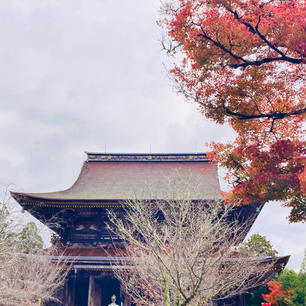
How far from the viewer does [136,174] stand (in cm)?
2111

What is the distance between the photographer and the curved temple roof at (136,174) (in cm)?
1859

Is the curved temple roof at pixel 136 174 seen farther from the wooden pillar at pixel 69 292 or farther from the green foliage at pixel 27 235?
the wooden pillar at pixel 69 292

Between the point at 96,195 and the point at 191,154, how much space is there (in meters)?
7.31

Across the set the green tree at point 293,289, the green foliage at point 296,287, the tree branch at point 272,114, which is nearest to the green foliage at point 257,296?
the green tree at point 293,289

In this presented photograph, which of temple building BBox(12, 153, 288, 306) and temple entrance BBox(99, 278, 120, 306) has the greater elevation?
temple building BBox(12, 153, 288, 306)

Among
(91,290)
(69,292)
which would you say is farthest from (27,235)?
(69,292)

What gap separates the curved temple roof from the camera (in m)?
18.6

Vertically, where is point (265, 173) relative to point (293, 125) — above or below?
below

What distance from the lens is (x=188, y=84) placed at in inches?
339

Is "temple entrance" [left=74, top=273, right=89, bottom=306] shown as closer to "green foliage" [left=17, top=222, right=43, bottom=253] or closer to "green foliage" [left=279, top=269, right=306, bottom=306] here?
"green foliage" [left=17, top=222, right=43, bottom=253]

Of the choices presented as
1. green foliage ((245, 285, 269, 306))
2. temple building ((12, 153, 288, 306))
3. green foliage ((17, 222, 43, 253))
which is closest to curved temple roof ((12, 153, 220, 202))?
temple building ((12, 153, 288, 306))

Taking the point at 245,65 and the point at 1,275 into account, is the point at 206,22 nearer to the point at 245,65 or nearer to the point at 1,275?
the point at 245,65

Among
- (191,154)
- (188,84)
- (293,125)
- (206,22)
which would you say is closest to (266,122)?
(293,125)

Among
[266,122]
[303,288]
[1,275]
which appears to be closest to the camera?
[266,122]
